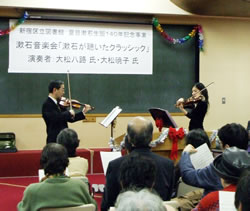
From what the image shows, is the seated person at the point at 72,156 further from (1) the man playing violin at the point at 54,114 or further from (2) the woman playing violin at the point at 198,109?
(2) the woman playing violin at the point at 198,109

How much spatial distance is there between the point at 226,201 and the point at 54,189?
38.3 inches

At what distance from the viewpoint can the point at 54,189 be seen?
2189 millimetres

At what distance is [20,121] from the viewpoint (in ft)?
20.2

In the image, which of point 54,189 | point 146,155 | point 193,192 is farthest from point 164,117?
point 54,189

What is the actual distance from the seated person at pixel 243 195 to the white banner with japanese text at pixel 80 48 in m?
5.25

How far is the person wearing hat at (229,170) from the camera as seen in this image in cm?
173

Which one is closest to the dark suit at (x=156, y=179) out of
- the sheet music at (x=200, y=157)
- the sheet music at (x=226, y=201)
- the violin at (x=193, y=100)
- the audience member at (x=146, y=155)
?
the audience member at (x=146, y=155)

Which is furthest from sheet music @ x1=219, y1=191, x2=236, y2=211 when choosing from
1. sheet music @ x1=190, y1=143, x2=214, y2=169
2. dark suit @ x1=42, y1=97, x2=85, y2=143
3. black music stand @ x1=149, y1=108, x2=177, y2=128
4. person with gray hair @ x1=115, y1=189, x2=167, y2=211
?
dark suit @ x1=42, y1=97, x2=85, y2=143

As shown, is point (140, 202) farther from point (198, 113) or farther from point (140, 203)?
point (198, 113)

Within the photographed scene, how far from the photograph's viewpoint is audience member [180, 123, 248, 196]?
2.23 metres

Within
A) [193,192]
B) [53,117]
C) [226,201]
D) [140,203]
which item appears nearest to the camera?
[140,203]

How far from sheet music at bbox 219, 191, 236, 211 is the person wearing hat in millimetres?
99

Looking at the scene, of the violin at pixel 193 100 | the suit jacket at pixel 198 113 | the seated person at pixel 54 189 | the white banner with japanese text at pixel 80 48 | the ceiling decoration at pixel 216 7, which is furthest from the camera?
the white banner with japanese text at pixel 80 48

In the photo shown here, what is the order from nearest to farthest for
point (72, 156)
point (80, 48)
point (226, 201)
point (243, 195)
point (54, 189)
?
point (243, 195), point (226, 201), point (54, 189), point (72, 156), point (80, 48)
